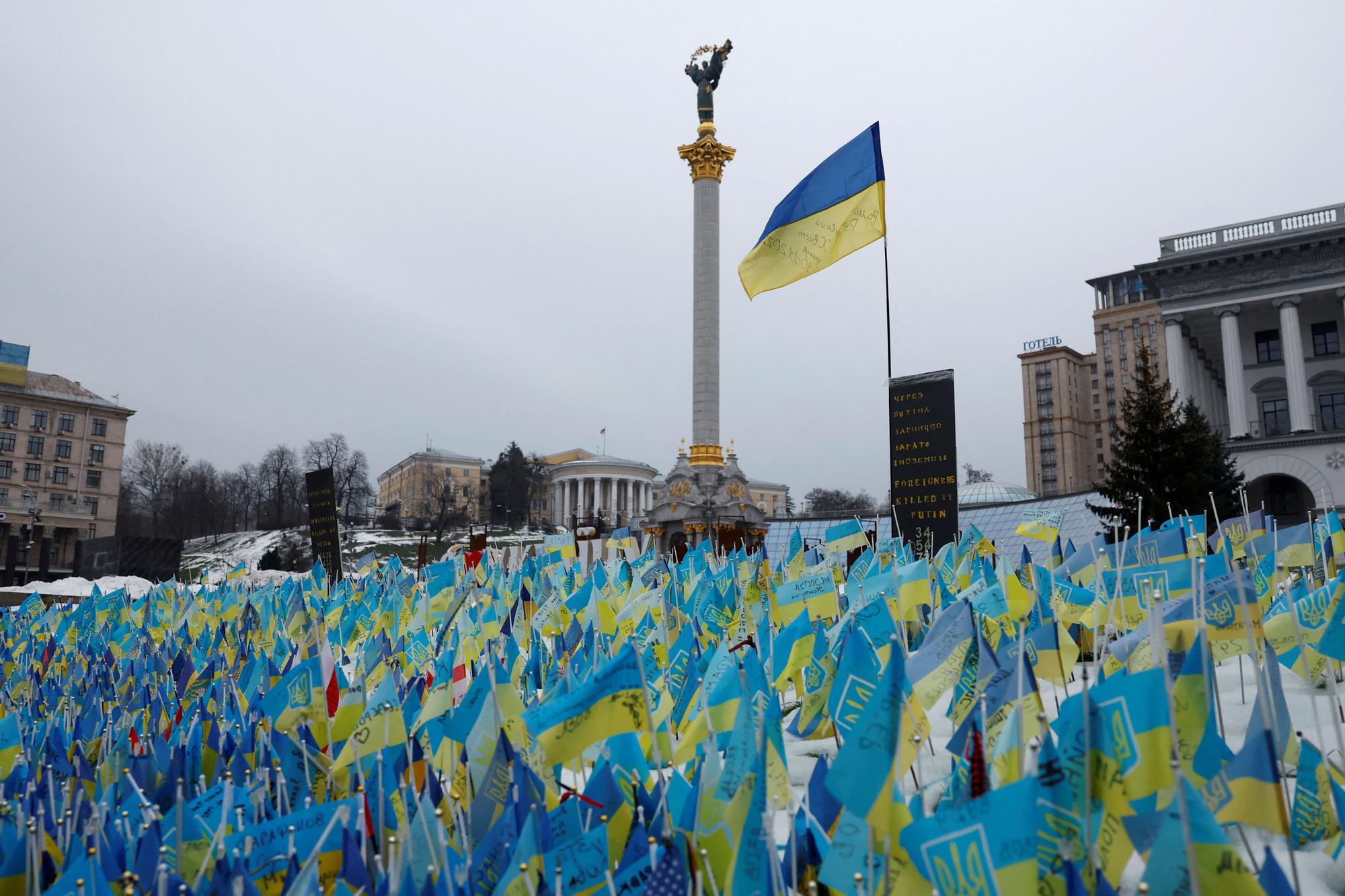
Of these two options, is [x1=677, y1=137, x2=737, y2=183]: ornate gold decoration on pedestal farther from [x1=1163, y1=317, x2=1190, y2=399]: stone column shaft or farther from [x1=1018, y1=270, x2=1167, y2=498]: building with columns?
[x1=1018, y1=270, x2=1167, y2=498]: building with columns

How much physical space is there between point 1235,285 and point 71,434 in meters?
69.1

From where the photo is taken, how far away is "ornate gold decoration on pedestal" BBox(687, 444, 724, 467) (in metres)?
32.7

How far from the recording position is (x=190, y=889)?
344 cm

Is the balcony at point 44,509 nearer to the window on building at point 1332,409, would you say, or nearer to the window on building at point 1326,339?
the window on building at point 1332,409

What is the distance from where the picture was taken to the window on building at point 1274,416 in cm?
3959

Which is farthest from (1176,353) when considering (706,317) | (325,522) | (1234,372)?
(325,522)

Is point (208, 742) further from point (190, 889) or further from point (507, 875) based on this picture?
point (507, 875)

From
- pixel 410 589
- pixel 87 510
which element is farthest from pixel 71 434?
pixel 410 589

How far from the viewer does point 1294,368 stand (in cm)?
3697

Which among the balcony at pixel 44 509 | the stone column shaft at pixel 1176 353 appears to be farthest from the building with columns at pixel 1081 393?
the balcony at pixel 44 509

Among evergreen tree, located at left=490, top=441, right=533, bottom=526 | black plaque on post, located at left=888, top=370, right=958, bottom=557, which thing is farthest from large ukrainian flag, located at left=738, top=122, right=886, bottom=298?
evergreen tree, located at left=490, top=441, right=533, bottom=526

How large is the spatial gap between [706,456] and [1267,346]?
25.8 meters

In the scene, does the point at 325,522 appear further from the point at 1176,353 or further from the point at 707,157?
the point at 1176,353

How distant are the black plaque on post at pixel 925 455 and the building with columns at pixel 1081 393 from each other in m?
88.5
